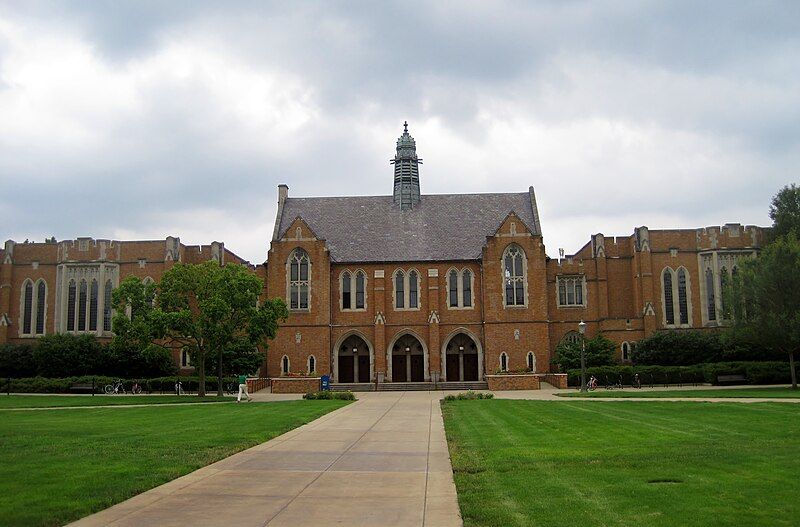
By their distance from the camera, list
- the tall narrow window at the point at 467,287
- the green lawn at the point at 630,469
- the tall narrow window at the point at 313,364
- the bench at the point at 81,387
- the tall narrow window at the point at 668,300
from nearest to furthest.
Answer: the green lawn at the point at 630,469, the bench at the point at 81,387, the tall narrow window at the point at 313,364, the tall narrow window at the point at 467,287, the tall narrow window at the point at 668,300

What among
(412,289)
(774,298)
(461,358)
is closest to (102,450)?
(774,298)

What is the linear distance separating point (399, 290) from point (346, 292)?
3744 mm

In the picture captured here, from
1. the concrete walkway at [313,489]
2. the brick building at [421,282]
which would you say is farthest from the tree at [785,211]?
the concrete walkway at [313,489]

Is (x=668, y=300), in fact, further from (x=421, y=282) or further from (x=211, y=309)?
(x=211, y=309)

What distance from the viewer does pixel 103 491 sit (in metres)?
10.9

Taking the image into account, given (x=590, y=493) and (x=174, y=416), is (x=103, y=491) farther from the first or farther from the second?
(x=174, y=416)

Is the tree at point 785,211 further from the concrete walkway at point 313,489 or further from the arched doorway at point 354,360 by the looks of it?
the concrete walkway at point 313,489

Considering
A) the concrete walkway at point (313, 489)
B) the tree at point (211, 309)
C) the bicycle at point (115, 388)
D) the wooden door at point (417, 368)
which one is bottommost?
the concrete walkway at point (313, 489)

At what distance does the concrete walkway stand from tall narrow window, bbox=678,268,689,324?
42058mm

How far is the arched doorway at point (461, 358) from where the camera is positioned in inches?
2140

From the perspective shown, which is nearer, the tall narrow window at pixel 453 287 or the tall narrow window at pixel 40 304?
the tall narrow window at pixel 453 287

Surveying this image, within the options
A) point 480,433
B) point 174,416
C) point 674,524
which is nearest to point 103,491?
point 674,524

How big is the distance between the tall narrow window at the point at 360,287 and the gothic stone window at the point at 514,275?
988cm

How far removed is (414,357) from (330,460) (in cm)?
4009
